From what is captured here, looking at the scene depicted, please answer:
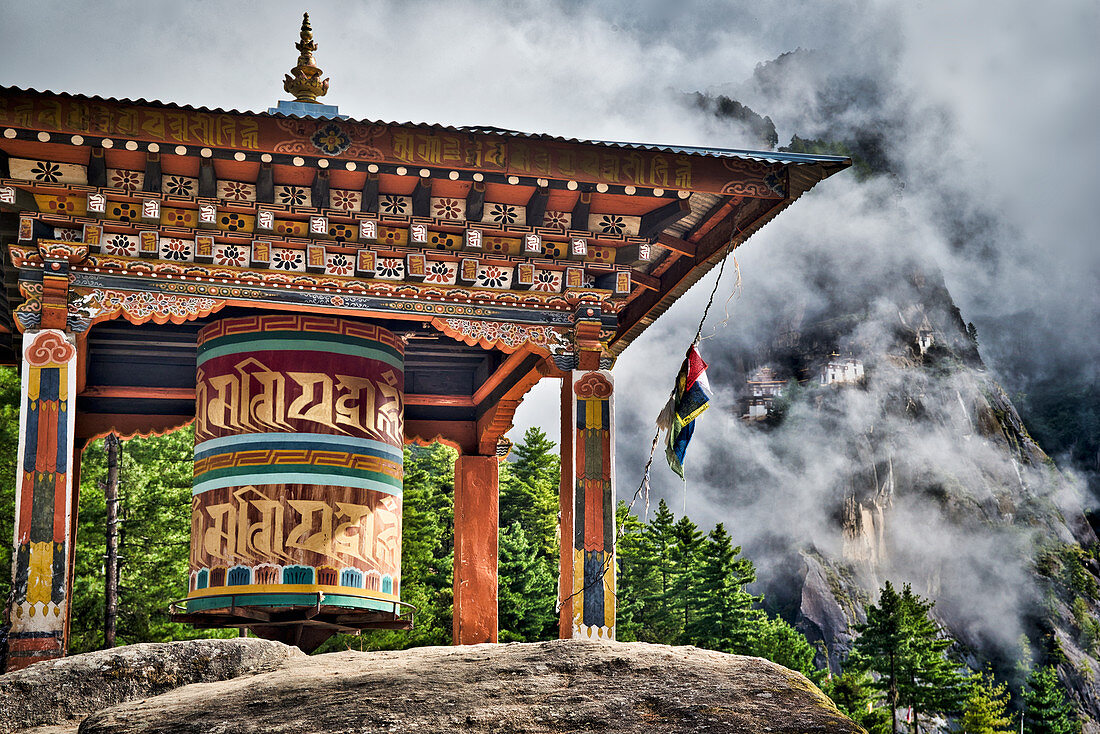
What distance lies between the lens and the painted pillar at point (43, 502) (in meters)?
9.02

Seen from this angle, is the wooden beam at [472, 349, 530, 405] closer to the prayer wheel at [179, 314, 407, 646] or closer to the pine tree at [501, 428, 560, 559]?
the prayer wheel at [179, 314, 407, 646]

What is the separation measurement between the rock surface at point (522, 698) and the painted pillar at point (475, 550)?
7765 millimetres

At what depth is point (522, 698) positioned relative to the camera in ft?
17.3

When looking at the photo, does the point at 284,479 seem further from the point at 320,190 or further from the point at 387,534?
the point at 320,190

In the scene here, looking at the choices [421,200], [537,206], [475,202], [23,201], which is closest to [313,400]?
[421,200]

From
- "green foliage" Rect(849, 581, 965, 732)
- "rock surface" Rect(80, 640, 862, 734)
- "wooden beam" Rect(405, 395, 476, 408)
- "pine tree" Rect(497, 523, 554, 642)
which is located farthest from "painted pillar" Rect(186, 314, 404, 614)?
"green foliage" Rect(849, 581, 965, 732)

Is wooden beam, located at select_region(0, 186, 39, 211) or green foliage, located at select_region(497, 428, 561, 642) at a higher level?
wooden beam, located at select_region(0, 186, 39, 211)

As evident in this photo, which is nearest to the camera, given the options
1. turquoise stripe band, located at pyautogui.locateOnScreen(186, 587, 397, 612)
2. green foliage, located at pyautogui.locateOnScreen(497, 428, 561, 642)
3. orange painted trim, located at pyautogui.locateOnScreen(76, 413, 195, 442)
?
turquoise stripe band, located at pyautogui.locateOnScreen(186, 587, 397, 612)

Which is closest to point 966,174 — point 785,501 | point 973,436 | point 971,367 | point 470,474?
point 971,367

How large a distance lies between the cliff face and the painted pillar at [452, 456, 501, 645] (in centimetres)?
4280

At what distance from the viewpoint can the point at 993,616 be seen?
56.8 m

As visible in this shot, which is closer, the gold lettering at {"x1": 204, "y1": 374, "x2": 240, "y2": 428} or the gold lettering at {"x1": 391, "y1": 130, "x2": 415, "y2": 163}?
the gold lettering at {"x1": 391, "y1": 130, "x2": 415, "y2": 163}

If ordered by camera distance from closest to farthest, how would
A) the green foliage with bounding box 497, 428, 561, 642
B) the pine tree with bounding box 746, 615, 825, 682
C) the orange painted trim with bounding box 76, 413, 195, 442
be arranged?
the orange painted trim with bounding box 76, 413, 195, 442 → the green foliage with bounding box 497, 428, 561, 642 → the pine tree with bounding box 746, 615, 825, 682

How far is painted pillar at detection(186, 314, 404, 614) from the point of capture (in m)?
11.0
